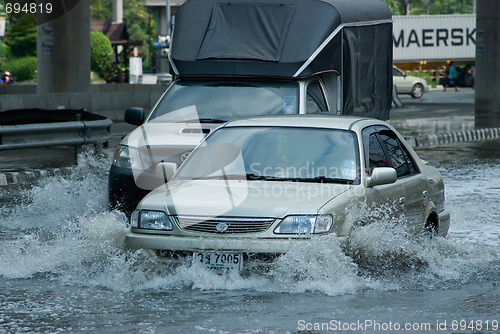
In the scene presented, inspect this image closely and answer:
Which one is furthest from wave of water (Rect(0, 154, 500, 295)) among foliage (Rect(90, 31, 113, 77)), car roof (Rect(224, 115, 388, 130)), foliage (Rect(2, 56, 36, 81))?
foliage (Rect(90, 31, 113, 77))

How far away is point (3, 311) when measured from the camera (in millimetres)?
6562

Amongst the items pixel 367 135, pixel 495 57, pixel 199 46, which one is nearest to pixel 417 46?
pixel 495 57

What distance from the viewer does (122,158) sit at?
33.9ft

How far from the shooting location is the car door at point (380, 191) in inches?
298

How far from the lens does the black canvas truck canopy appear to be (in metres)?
12.1

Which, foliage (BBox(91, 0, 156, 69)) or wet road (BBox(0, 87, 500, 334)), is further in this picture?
foliage (BBox(91, 0, 156, 69))

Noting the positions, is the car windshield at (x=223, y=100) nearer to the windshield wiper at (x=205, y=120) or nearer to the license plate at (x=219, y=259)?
the windshield wiper at (x=205, y=120)

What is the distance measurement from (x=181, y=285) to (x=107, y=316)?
847mm

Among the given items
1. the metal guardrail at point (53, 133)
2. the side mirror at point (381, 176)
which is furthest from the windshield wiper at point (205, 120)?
the metal guardrail at point (53, 133)

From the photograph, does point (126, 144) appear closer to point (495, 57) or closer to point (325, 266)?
A: point (325, 266)

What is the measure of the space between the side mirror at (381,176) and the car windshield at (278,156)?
0.45 feet

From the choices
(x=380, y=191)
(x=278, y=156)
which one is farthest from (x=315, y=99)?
(x=380, y=191)

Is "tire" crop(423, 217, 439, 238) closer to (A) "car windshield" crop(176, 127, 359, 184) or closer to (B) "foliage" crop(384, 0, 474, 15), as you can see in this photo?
(A) "car windshield" crop(176, 127, 359, 184)

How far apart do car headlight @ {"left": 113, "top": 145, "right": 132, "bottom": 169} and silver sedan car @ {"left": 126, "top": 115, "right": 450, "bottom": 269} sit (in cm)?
204
